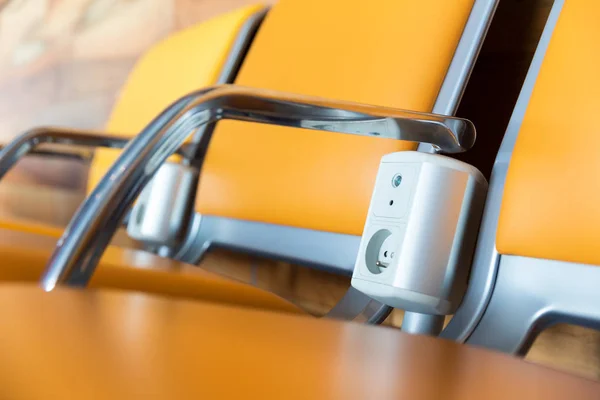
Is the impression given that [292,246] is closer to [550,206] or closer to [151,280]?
[151,280]

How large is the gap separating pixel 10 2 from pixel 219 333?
300 cm

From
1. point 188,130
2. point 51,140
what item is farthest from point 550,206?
point 51,140

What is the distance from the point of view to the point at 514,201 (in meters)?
0.71

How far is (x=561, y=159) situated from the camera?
0.70 m

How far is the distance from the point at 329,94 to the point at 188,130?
425 mm

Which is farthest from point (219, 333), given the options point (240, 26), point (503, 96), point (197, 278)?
point (240, 26)

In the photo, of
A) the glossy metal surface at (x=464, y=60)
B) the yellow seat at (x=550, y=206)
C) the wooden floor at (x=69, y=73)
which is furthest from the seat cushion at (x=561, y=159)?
the wooden floor at (x=69, y=73)

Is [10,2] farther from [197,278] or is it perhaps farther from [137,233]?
[197,278]

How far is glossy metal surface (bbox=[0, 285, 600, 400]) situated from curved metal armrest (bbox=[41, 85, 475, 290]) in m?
0.10

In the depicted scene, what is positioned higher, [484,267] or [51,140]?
[484,267]

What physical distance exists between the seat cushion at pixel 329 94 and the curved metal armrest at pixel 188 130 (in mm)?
178

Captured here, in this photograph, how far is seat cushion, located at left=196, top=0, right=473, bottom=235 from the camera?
2.99 feet

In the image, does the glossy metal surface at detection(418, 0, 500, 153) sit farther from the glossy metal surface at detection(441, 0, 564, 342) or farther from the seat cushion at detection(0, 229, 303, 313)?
the seat cushion at detection(0, 229, 303, 313)

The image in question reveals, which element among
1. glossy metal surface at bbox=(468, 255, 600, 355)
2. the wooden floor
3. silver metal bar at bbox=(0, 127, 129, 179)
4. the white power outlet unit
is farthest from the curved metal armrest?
silver metal bar at bbox=(0, 127, 129, 179)
